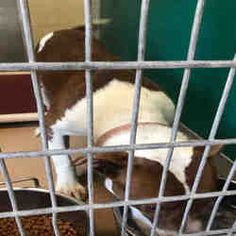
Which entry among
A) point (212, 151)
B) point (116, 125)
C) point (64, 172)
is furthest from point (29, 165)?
point (212, 151)

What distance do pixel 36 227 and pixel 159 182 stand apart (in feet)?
1.25

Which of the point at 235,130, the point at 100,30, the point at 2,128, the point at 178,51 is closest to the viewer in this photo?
the point at 235,130

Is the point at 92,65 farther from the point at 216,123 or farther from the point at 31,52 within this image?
the point at 216,123

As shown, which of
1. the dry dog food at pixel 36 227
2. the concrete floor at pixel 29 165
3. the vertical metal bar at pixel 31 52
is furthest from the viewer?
the concrete floor at pixel 29 165

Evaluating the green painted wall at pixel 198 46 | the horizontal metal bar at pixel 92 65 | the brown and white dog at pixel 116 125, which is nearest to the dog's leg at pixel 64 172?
the brown and white dog at pixel 116 125

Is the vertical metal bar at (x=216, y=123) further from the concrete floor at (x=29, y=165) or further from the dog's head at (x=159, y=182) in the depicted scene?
the concrete floor at (x=29, y=165)

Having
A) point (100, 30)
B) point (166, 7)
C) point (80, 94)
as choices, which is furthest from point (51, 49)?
point (100, 30)

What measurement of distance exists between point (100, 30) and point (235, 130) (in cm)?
100

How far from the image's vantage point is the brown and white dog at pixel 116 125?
814mm

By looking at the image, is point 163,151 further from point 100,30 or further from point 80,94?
point 100,30

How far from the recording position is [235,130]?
1095 mm

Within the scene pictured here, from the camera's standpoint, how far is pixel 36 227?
1002 millimetres

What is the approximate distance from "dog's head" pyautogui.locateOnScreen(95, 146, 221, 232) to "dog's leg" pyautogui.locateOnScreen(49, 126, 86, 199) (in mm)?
347

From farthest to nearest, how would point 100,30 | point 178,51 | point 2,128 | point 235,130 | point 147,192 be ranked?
point 100,30, point 2,128, point 178,51, point 235,130, point 147,192
